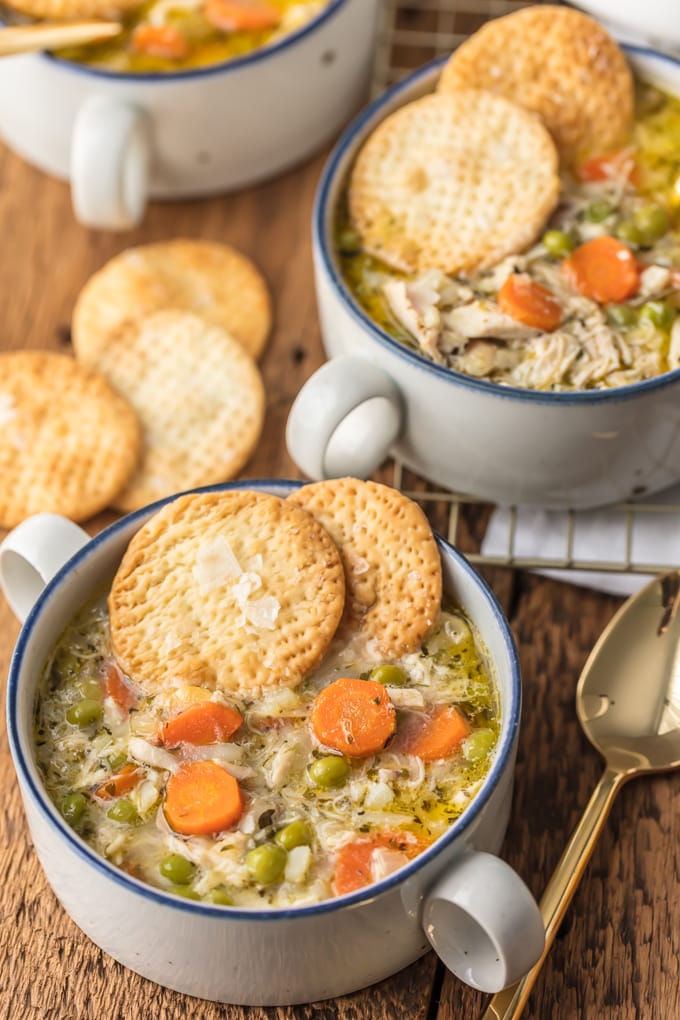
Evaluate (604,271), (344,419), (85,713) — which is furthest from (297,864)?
(604,271)

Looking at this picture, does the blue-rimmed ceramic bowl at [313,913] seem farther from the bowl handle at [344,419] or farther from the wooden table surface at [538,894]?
the bowl handle at [344,419]

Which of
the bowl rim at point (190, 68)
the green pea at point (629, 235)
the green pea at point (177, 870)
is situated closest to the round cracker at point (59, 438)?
the bowl rim at point (190, 68)

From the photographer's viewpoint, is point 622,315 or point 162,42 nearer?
point 622,315

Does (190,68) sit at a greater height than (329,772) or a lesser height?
greater

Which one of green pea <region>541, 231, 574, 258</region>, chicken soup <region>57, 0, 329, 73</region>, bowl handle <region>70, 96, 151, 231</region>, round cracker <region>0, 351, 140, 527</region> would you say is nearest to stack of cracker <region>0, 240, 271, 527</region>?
round cracker <region>0, 351, 140, 527</region>

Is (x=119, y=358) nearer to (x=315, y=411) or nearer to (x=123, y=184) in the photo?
(x=123, y=184)

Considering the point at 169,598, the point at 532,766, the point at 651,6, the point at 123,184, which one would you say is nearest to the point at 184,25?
the point at 123,184

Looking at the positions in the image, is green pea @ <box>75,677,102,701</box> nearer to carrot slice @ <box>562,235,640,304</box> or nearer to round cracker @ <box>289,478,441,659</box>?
round cracker @ <box>289,478,441,659</box>

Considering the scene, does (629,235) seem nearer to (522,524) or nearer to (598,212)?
(598,212)
